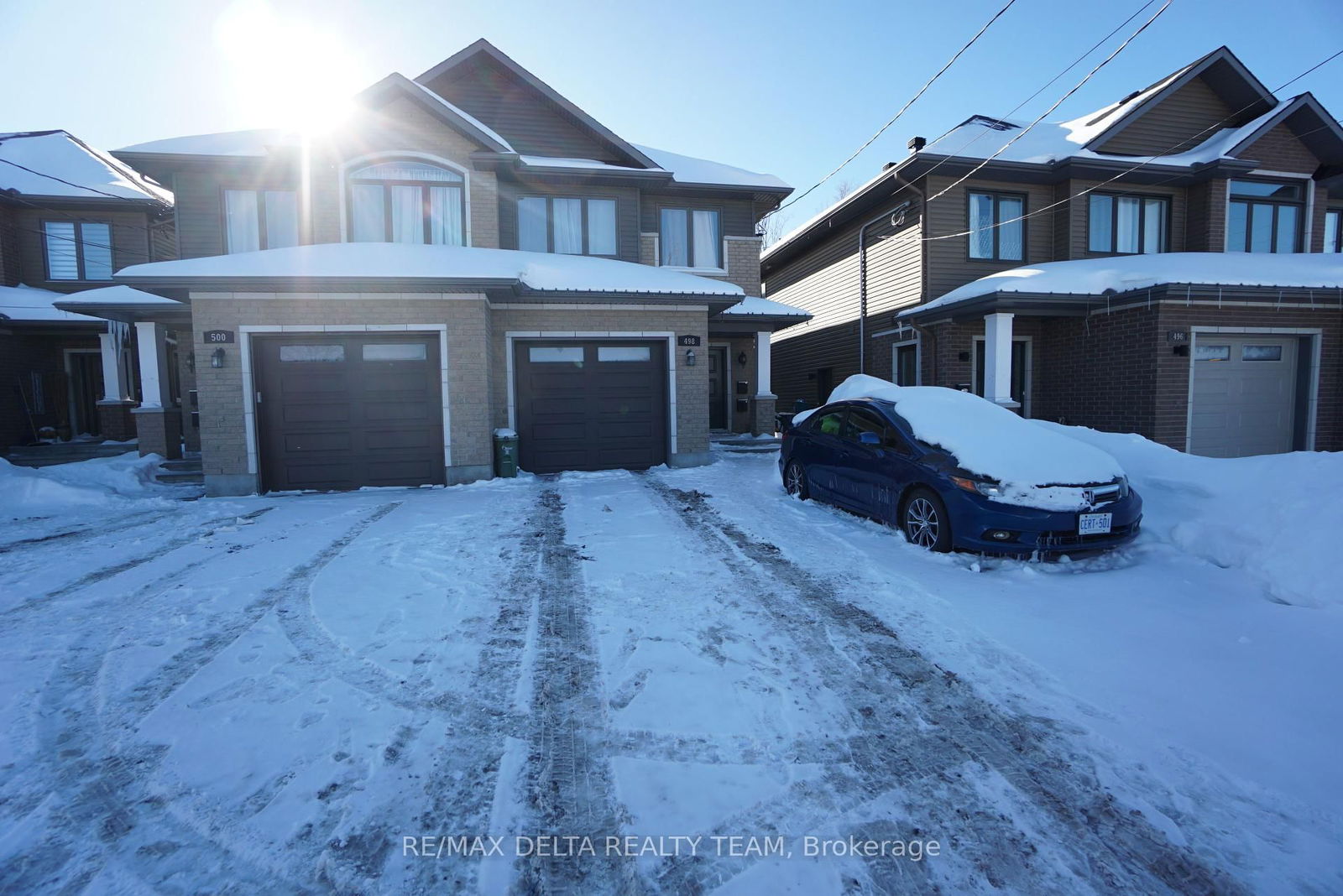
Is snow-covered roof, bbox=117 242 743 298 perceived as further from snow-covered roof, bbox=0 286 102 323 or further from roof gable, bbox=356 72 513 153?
snow-covered roof, bbox=0 286 102 323

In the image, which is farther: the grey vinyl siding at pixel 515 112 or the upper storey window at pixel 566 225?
the grey vinyl siding at pixel 515 112

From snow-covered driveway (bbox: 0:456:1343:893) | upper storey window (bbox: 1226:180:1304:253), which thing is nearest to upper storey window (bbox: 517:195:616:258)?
snow-covered driveway (bbox: 0:456:1343:893)

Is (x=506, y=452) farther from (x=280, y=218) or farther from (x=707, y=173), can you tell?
(x=707, y=173)

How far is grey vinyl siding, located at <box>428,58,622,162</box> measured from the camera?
1362 cm

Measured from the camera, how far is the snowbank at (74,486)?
338 inches

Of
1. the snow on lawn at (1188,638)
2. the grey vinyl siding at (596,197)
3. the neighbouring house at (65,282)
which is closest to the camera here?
the snow on lawn at (1188,638)

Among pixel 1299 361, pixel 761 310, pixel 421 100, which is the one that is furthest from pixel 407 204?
pixel 1299 361

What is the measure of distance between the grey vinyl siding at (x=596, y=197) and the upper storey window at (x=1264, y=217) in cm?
1441

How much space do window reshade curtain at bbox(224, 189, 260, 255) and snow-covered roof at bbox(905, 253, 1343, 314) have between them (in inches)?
574

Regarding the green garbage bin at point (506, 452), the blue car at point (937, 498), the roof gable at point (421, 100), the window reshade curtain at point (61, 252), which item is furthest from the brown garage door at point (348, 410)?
the window reshade curtain at point (61, 252)

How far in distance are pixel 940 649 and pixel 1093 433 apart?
258 inches

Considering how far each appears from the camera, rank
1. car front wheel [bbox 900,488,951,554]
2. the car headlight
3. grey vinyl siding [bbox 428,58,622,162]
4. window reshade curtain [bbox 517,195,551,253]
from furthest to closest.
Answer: grey vinyl siding [bbox 428,58,622,162] < window reshade curtain [bbox 517,195,551,253] < car front wheel [bbox 900,488,951,554] < the car headlight

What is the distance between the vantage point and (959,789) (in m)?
2.49

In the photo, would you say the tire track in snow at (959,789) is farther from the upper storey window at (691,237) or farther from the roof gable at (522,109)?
the roof gable at (522,109)
